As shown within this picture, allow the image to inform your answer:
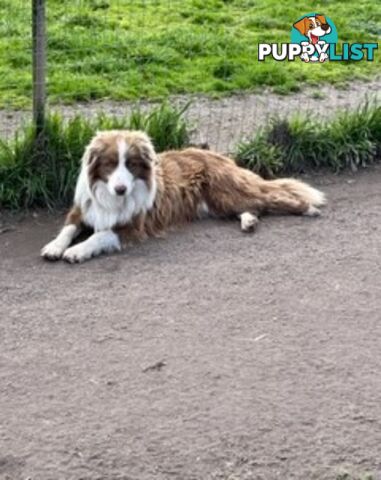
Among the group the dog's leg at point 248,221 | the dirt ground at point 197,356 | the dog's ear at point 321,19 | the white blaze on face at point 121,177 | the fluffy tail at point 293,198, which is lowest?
the dirt ground at point 197,356

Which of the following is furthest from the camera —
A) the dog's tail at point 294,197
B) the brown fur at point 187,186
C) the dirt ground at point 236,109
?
the dirt ground at point 236,109

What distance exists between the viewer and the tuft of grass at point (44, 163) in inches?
279

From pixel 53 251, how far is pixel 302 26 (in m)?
5.88

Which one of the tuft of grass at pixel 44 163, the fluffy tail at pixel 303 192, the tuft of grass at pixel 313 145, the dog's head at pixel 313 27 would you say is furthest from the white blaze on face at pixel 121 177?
the dog's head at pixel 313 27

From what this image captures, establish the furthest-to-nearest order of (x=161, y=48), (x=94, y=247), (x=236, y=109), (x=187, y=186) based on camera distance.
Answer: (x=161, y=48)
(x=236, y=109)
(x=187, y=186)
(x=94, y=247)

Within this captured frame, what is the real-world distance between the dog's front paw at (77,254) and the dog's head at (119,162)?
1.41 feet

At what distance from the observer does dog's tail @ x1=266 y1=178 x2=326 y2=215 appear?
284 inches

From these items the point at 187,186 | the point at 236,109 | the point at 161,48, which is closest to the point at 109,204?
the point at 187,186

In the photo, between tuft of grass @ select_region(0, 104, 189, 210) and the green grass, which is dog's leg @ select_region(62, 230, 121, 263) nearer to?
tuft of grass @ select_region(0, 104, 189, 210)

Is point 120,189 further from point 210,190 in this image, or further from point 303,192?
point 303,192

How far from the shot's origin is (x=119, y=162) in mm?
6531

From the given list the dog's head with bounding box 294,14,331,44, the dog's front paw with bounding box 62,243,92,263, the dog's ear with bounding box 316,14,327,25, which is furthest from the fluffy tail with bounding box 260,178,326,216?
the dog's ear with bounding box 316,14,327,25

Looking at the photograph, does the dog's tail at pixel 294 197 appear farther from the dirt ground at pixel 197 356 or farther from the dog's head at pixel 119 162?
the dog's head at pixel 119 162

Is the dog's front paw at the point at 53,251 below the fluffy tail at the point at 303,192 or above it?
below
